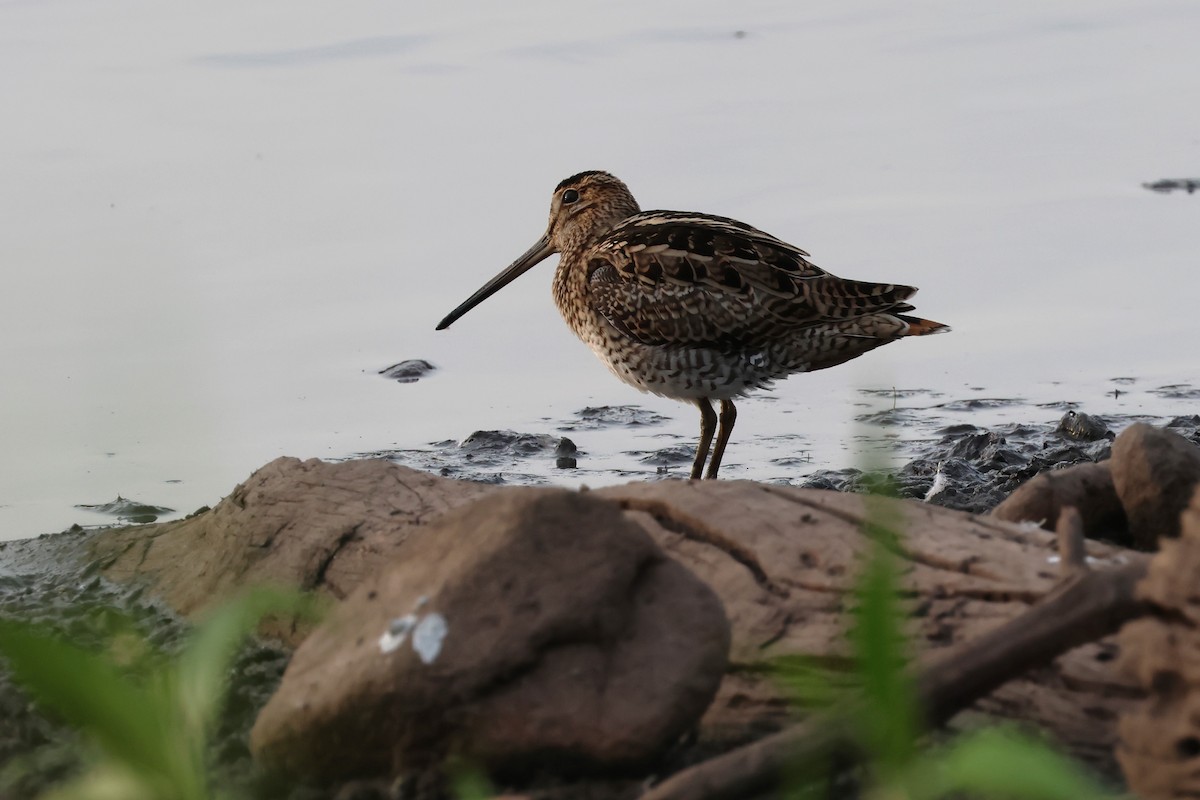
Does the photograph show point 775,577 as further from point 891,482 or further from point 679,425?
point 679,425

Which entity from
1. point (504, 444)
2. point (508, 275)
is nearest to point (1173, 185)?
point (508, 275)

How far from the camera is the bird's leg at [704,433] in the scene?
21.3 ft

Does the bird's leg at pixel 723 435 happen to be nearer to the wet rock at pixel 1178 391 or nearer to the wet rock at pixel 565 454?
the wet rock at pixel 565 454

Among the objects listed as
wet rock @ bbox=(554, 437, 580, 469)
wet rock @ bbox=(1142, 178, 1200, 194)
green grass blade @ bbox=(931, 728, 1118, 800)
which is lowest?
green grass blade @ bbox=(931, 728, 1118, 800)

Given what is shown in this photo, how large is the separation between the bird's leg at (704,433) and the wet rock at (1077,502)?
2109mm

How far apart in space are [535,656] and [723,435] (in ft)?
11.1

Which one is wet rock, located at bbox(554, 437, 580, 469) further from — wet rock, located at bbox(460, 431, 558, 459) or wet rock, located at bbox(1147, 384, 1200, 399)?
Answer: wet rock, located at bbox(1147, 384, 1200, 399)

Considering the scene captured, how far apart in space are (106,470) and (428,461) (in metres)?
1.21

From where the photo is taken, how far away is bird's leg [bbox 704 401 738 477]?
6.38 m

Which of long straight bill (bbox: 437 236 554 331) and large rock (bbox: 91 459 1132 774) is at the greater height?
long straight bill (bbox: 437 236 554 331)

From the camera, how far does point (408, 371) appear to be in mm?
7625

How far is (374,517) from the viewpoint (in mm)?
4617

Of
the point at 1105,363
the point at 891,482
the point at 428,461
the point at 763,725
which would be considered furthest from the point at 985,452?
the point at 891,482

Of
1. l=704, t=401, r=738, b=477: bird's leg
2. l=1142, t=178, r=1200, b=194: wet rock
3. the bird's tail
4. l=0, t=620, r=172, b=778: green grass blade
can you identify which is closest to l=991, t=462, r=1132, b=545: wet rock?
l=704, t=401, r=738, b=477: bird's leg
